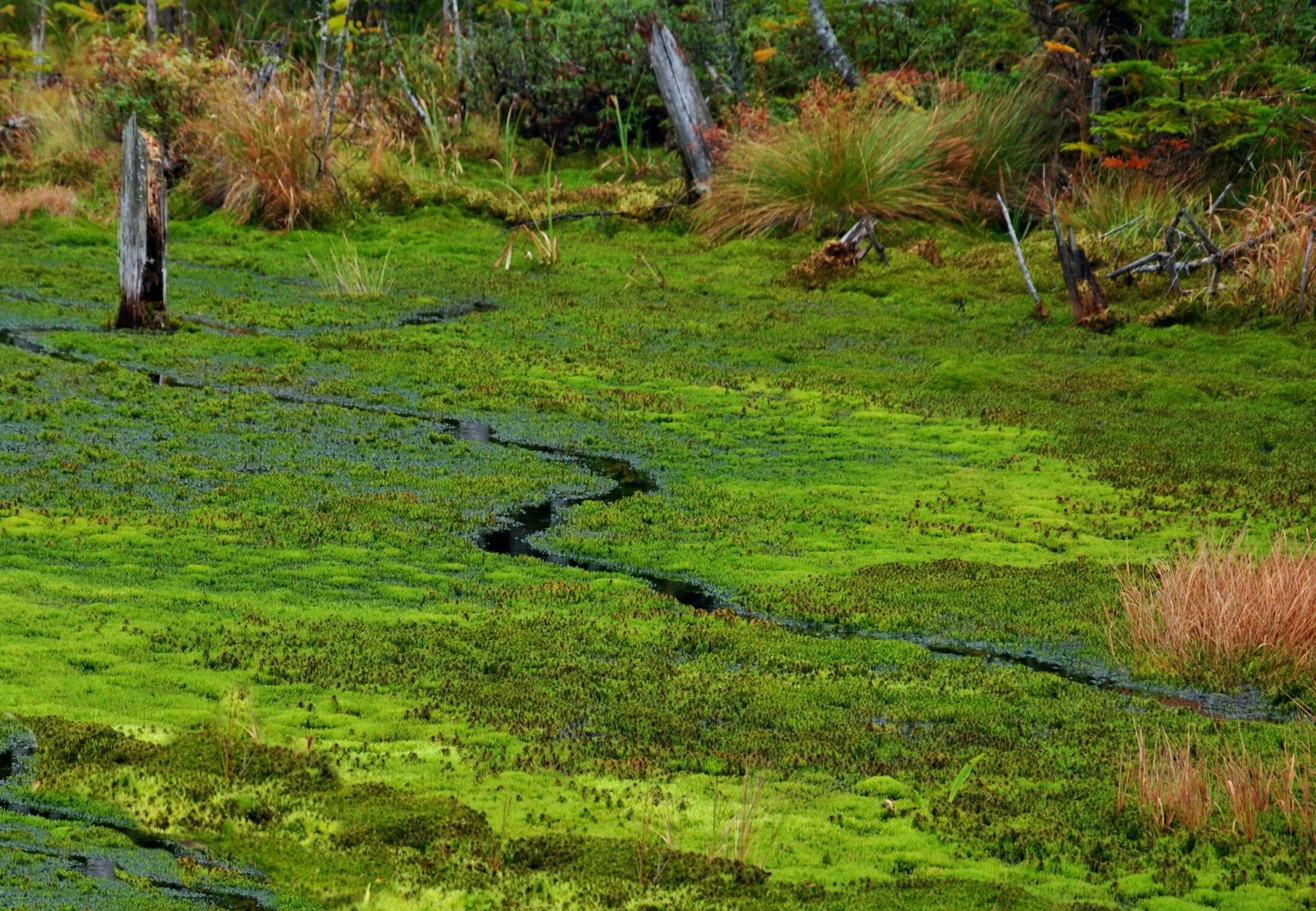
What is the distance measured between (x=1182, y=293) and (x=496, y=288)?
5.54 m

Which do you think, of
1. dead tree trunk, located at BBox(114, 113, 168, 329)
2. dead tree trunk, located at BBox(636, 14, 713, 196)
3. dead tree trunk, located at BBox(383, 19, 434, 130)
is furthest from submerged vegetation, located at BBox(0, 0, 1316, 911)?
dead tree trunk, located at BBox(114, 113, 168, 329)

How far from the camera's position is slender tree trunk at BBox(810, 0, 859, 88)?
16625 mm

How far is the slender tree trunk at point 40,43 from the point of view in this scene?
70.6 ft

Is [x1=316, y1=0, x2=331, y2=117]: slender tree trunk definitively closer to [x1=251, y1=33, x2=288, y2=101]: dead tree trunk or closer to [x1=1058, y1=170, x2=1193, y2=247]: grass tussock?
[x1=251, y1=33, x2=288, y2=101]: dead tree trunk

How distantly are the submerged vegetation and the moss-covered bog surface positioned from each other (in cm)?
3

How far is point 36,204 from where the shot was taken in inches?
606

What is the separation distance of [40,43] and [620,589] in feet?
66.0

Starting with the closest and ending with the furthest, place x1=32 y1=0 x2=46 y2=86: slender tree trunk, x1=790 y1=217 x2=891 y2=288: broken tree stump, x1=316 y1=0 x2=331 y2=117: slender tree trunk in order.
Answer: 1. x1=790 y1=217 x2=891 y2=288: broken tree stump
2. x1=316 y1=0 x2=331 y2=117: slender tree trunk
3. x1=32 y1=0 x2=46 y2=86: slender tree trunk

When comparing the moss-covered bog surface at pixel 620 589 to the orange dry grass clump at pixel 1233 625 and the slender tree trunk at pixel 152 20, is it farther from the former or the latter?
the slender tree trunk at pixel 152 20

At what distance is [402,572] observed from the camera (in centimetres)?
636

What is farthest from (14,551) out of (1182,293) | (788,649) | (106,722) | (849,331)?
(1182,293)

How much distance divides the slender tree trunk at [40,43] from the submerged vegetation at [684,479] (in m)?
2.98

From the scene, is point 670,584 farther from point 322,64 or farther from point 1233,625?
point 322,64

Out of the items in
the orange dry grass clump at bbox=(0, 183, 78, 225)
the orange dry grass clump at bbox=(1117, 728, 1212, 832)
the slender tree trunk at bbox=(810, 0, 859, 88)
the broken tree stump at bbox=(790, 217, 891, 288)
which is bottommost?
the orange dry grass clump at bbox=(1117, 728, 1212, 832)
